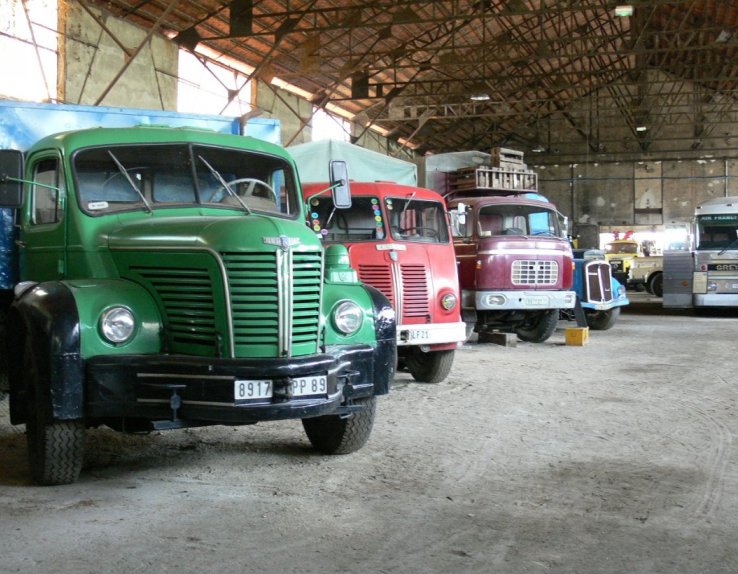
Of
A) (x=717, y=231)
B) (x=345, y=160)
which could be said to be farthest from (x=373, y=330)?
(x=717, y=231)

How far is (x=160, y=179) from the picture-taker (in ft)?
18.8

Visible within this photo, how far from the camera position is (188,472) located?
5586 millimetres

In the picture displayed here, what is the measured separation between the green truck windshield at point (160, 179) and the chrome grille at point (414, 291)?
3369mm

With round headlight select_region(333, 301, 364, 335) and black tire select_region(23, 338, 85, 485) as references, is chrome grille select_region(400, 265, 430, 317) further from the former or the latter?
black tire select_region(23, 338, 85, 485)

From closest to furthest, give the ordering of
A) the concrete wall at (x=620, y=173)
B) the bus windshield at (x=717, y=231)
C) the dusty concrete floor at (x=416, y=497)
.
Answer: the dusty concrete floor at (x=416, y=497) → the bus windshield at (x=717, y=231) → the concrete wall at (x=620, y=173)

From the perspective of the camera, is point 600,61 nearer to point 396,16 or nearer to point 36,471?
point 396,16

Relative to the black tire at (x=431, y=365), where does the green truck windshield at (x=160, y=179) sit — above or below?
above

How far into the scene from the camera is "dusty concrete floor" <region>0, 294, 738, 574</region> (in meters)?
4.02

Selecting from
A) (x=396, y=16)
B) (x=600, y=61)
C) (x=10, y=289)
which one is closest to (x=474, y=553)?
(x=10, y=289)

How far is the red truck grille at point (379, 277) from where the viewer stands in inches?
358

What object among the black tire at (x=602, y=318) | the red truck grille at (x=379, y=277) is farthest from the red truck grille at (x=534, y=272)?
the red truck grille at (x=379, y=277)

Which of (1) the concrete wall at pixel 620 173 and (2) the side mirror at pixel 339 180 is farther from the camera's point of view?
(1) the concrete wall at pixel 620 173

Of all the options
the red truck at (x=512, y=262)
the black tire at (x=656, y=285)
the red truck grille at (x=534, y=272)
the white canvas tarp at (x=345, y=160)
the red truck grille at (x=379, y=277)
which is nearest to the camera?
the red truck grille at (x=379, y=277)

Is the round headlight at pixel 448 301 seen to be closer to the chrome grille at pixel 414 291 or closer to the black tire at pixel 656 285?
the chrome grille at pixel 414 291
